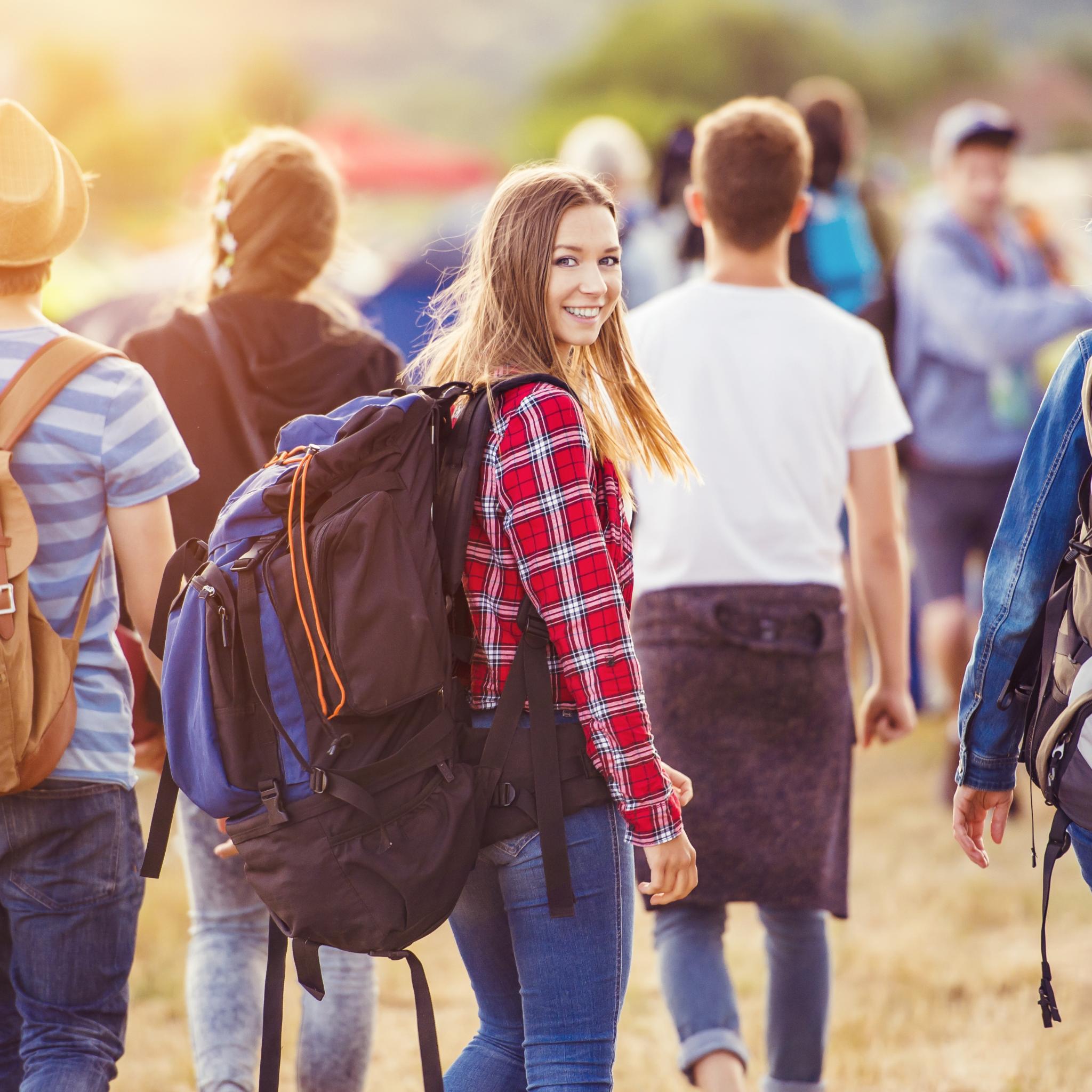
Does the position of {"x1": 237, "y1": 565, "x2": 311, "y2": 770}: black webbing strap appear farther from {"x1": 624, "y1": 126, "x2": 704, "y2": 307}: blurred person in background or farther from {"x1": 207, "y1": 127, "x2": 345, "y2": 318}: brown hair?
{"x1": 624, "y1": 126, "x2": 704, "y2": 307}: blurred person in background

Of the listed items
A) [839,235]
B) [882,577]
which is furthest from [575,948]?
[839,235]

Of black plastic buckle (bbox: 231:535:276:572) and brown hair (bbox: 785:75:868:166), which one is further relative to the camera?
brown hair (bbox: 785:75:868:166)

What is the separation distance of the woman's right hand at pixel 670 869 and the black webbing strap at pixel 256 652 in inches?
18.5

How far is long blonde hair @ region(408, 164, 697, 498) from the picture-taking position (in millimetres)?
1991

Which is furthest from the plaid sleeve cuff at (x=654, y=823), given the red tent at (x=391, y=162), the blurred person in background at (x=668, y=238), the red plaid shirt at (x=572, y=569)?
the red tent at (x=391, y=162)

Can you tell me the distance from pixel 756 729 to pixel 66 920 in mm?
1328

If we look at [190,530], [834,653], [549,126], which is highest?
[549,126]

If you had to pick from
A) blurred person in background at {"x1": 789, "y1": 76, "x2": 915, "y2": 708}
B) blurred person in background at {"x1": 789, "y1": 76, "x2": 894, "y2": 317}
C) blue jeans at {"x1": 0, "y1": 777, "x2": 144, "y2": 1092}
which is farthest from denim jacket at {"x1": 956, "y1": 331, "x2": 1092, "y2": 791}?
blurred person in background at {"x1": 789, "y1": 76, "x2": 894, "y2": 317}

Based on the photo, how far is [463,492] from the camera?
1841 mm

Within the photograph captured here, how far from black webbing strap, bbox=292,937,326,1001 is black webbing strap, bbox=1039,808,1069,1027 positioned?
3.06 ft

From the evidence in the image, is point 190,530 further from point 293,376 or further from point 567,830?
point 567,830

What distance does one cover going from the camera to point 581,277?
6.55 feet

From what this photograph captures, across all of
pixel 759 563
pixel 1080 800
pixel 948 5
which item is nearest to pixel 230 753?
pixel 1080 800

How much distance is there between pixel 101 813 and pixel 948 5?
7115 cm
